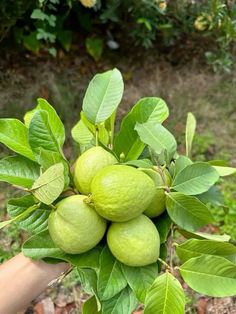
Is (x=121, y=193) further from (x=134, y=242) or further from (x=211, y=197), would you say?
(x=211, y=197)

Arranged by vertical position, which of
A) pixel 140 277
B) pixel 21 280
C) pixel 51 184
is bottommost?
pixel 21 280

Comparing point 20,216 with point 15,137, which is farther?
point 15,137

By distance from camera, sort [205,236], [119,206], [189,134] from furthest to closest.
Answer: [189,134], [205,236], [119,206]

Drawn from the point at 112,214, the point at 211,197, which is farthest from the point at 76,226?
the point at 211,197

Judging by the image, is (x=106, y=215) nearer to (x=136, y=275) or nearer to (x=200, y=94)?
(x=136, y=275)

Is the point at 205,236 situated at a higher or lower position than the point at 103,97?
lower

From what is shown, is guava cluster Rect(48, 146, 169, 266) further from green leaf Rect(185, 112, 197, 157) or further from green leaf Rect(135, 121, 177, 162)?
green leaf Rect(185, 112, 197, 157)

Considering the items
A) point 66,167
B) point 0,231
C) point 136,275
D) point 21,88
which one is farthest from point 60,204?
point 21,88

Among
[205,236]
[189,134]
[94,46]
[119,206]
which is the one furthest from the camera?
[94,46]
